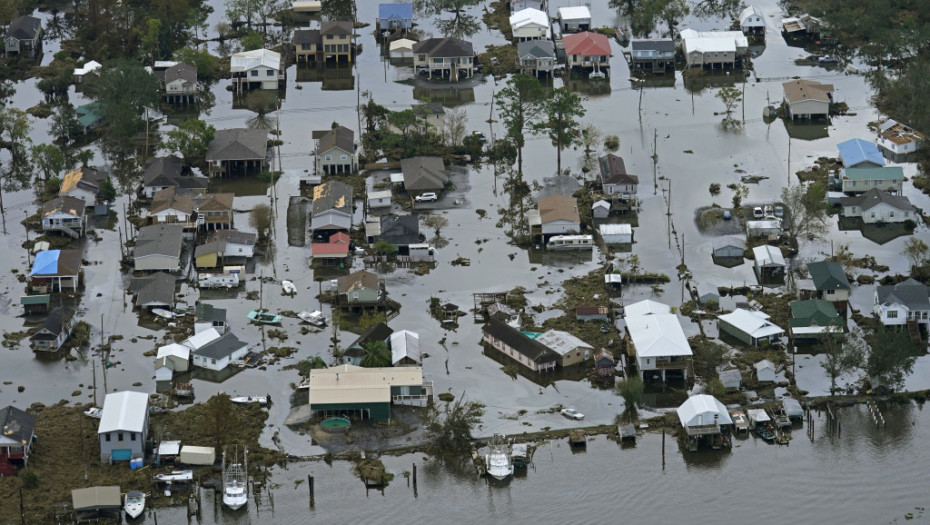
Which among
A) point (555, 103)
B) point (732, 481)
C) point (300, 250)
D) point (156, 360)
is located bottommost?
point (732, 481)

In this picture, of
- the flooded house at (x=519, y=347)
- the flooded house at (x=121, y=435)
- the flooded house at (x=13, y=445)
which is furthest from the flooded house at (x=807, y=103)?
the flooded house at (x=13, y=445)

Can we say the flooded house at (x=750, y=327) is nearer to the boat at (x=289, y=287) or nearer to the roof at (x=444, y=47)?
the boat at (x=289, y=287)

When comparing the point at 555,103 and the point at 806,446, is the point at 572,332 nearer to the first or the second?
the point at 806,446

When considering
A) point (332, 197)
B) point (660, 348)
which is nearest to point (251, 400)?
point (660, 348)

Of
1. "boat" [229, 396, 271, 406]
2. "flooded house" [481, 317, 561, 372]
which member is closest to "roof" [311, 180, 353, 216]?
"flooded house" [481, 317, 561, 372]

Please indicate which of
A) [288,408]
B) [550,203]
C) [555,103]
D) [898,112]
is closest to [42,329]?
[288,408]

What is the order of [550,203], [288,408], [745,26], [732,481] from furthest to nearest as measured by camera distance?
[745,26]
[550,203]
[288,408]
[732,481]
